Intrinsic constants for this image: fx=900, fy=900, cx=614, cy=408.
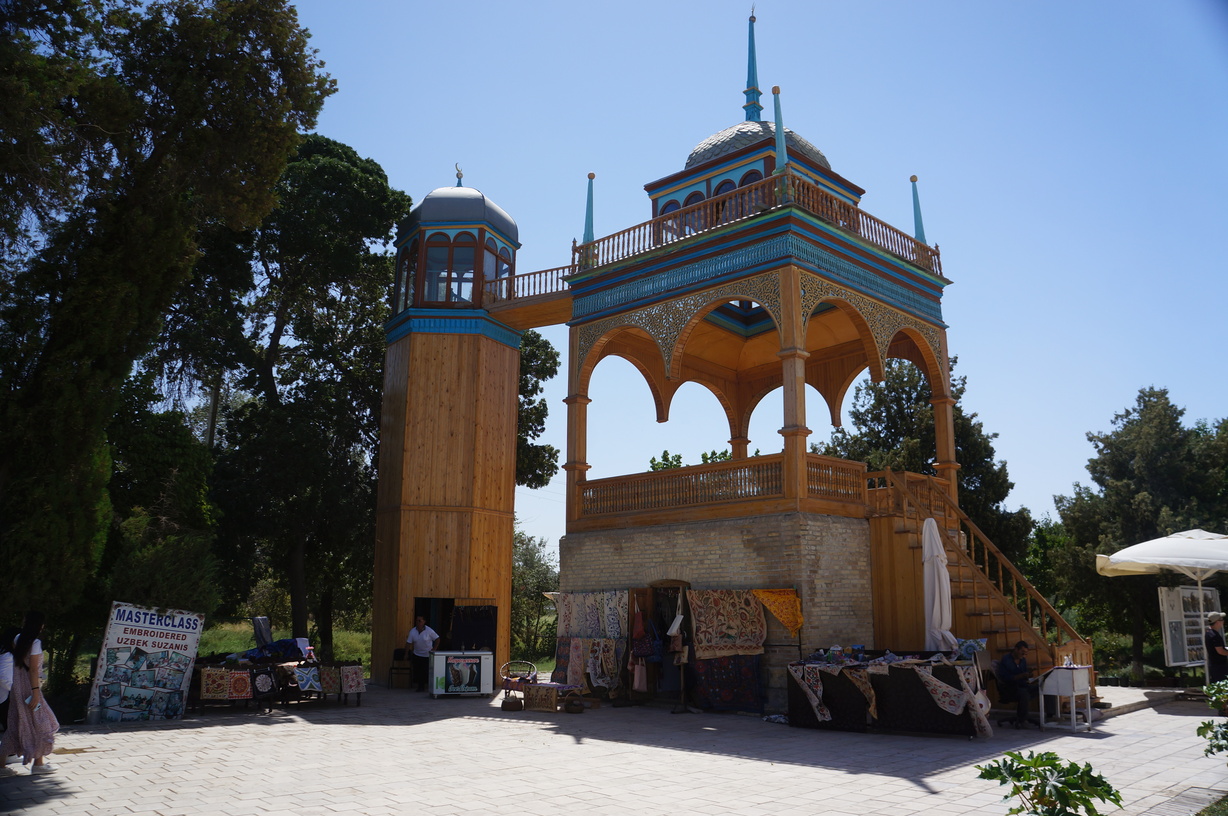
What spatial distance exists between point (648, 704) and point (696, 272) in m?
6.96

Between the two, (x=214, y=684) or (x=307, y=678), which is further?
(x=307, y=678)

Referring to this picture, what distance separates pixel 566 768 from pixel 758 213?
9133 mm

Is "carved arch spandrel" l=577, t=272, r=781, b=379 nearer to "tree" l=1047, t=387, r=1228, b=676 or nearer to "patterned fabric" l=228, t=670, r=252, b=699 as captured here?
"patterned fabric" l=228, t=670, r=252, b=699

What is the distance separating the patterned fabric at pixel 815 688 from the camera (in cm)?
1072

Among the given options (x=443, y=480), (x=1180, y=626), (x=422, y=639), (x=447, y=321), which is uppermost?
(x=447, y=321)

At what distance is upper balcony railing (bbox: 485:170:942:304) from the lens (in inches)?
557

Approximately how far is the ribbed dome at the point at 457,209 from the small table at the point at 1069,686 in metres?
13.7

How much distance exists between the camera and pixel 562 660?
576 inches

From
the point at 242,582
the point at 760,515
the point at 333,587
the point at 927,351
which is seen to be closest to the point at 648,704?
the point at 760,515

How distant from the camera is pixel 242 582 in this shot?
66.6 feet

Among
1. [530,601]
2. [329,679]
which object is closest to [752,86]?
[329,679]

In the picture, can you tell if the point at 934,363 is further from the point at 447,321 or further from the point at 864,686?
the point at 447,321

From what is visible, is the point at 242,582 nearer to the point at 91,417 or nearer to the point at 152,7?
the point at 91,417

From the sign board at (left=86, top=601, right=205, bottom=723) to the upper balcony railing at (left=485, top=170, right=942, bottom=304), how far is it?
9.05 meters
